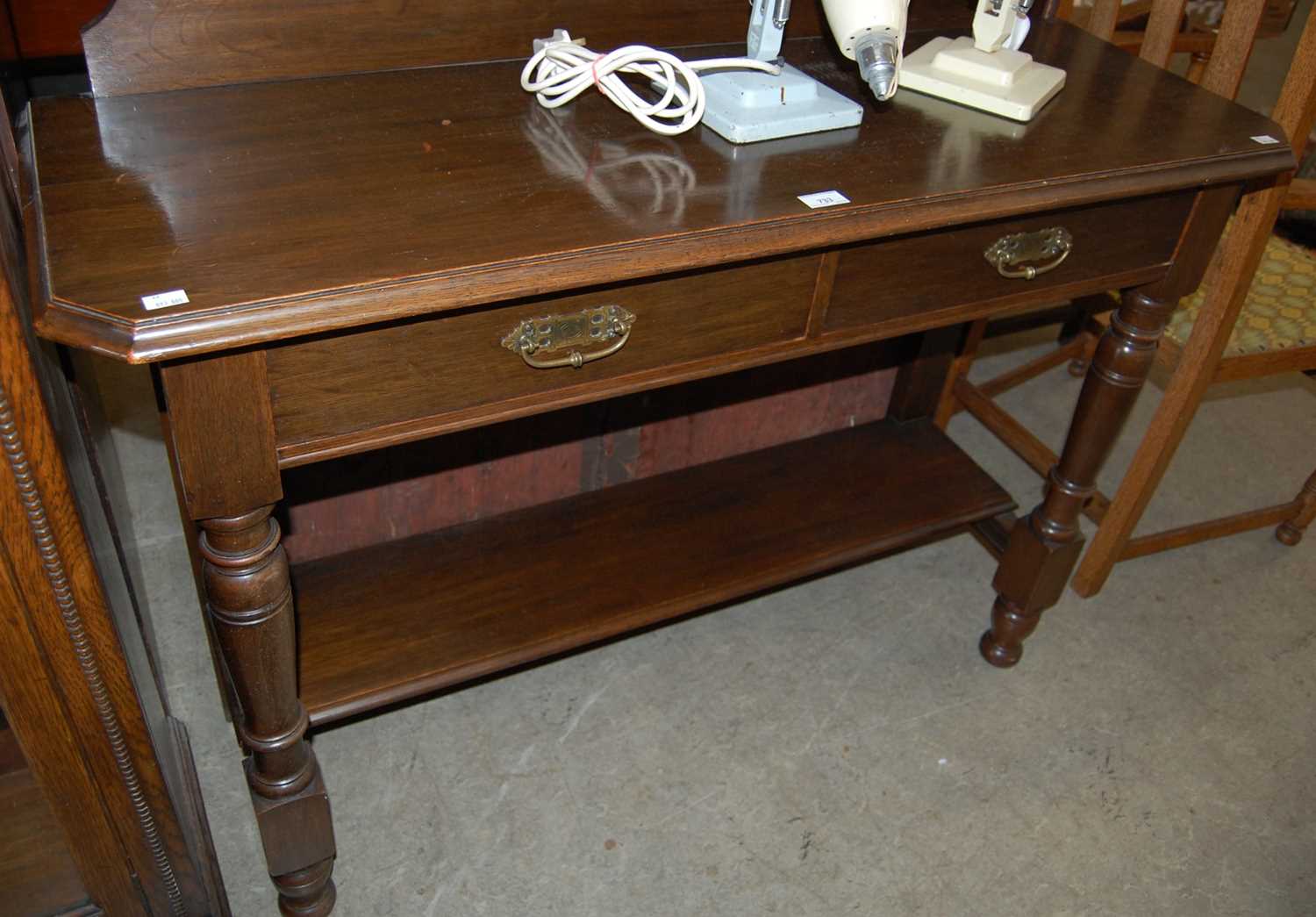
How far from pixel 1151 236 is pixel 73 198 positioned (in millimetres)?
Answer: 1364

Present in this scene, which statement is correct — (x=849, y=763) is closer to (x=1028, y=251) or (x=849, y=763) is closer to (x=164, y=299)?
(x=1028, y=251)

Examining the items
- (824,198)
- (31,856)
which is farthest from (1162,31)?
(31,856)

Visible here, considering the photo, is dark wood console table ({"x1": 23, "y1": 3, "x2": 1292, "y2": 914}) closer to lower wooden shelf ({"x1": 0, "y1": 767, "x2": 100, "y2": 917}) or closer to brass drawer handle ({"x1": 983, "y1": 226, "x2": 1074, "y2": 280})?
brass drawer handle ({"x1": 983, "y1": 226, "x2": 1074, "y2": 280})

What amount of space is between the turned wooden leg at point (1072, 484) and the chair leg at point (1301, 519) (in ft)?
2.48

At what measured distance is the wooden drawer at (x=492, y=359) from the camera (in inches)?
42.7

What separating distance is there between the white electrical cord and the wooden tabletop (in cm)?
3

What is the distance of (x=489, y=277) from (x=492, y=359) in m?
0.13

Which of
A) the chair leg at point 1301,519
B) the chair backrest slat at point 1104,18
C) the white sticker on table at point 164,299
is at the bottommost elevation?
the chair leg at point 1301,519

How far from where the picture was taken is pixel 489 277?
3.46 ft

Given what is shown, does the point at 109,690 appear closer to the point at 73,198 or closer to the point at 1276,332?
the point at 73,198

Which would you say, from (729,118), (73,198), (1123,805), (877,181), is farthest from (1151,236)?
(73,198)

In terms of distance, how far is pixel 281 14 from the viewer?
1.36 metres

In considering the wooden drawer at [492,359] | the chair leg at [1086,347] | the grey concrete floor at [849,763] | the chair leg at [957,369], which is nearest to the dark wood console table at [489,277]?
the wooden drawer at [492,359]

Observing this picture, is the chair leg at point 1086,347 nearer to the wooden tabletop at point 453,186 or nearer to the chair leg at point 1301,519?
the chair leg at point 1301,519
